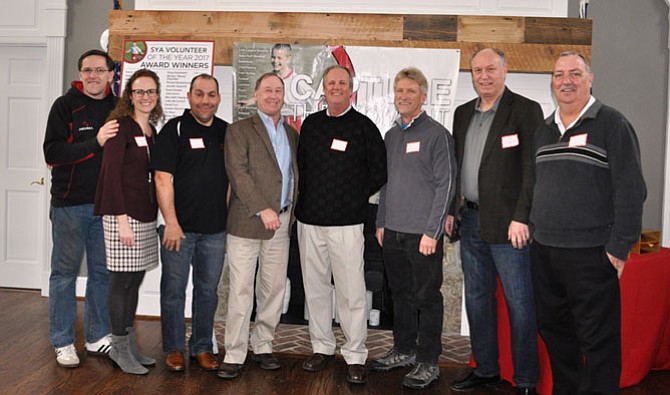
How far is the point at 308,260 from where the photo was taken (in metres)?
3.36

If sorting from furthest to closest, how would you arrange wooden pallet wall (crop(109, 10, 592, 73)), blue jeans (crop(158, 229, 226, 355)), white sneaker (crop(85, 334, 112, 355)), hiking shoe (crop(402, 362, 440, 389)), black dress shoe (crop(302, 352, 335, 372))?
1. wooden pallet wall (crop(109, 10, 592, 73))
2. white sneaker (crop(85, 334, 112, 355))
3. black dress shoe (crop(302, 352, 335, 372))
4. blue jeans (crop(158, 229, 226, 355))
5. hiking shoe (crop(402, 362, 440, 389))

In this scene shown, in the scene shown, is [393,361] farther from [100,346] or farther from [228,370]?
[100,346]

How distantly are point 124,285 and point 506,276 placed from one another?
198cm

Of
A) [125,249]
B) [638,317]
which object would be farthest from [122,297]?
[638,317]

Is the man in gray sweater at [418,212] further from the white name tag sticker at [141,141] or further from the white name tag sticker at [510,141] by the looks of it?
the white name tag sticker at [141,141]

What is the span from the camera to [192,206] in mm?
3219

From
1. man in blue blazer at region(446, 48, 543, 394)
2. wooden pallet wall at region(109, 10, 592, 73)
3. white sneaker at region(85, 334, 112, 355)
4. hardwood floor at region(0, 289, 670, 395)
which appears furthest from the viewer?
wooden pallet wall at region(109, 10, 592, 73)

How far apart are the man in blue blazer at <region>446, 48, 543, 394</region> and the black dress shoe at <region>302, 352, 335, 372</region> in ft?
2.49

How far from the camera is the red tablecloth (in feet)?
10.1

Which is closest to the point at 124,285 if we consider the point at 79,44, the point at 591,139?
the point at 591,139

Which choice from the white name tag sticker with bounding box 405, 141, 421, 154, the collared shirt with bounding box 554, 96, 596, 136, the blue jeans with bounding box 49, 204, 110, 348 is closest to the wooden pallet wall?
the white name tag sticker with bounding box 405, 141, 421, 154

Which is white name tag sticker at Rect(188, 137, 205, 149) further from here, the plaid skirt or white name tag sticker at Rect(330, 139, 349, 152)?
white name tag sticker at Rect(330, 139, 349, 152)

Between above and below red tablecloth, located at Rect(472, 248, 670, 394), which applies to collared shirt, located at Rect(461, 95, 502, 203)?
above

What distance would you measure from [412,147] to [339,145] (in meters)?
0.39
